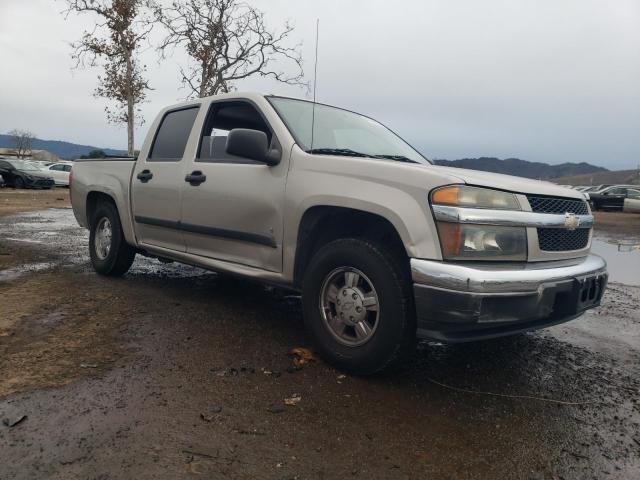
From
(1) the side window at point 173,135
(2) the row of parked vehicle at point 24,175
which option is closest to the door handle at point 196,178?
(1) the side window at point 173,135

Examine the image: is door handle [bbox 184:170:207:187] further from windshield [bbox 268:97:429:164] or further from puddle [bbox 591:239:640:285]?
puddle [bbox 591:239:640:285]

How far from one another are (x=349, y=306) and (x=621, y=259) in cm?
827

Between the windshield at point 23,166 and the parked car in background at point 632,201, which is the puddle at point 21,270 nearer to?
the windshield at point 23,166

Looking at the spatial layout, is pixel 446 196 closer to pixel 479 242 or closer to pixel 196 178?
pixel 479 242

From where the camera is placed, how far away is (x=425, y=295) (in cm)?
268

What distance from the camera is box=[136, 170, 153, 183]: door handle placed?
4734mm

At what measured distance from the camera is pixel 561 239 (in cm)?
313

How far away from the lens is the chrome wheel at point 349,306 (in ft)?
9.94

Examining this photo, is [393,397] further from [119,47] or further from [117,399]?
[119,47]

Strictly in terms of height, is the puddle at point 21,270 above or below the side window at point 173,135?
below

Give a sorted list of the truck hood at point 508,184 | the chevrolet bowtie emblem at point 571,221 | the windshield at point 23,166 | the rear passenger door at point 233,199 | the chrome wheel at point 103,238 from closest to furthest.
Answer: the truck hood at point 508,184
the chevrolet bowtie emblem at point 571,221
the rear passenger door at point 233,199
the chrome wheel at point 103,238
the windshield at point 23,166

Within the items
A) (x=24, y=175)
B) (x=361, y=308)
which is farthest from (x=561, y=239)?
(x=24, y=175)

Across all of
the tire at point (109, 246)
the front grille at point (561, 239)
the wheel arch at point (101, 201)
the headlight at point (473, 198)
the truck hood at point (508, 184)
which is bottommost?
the tire at point (109, 246)

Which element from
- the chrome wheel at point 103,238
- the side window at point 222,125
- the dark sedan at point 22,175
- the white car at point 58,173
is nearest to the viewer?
the side window at point 222,125
